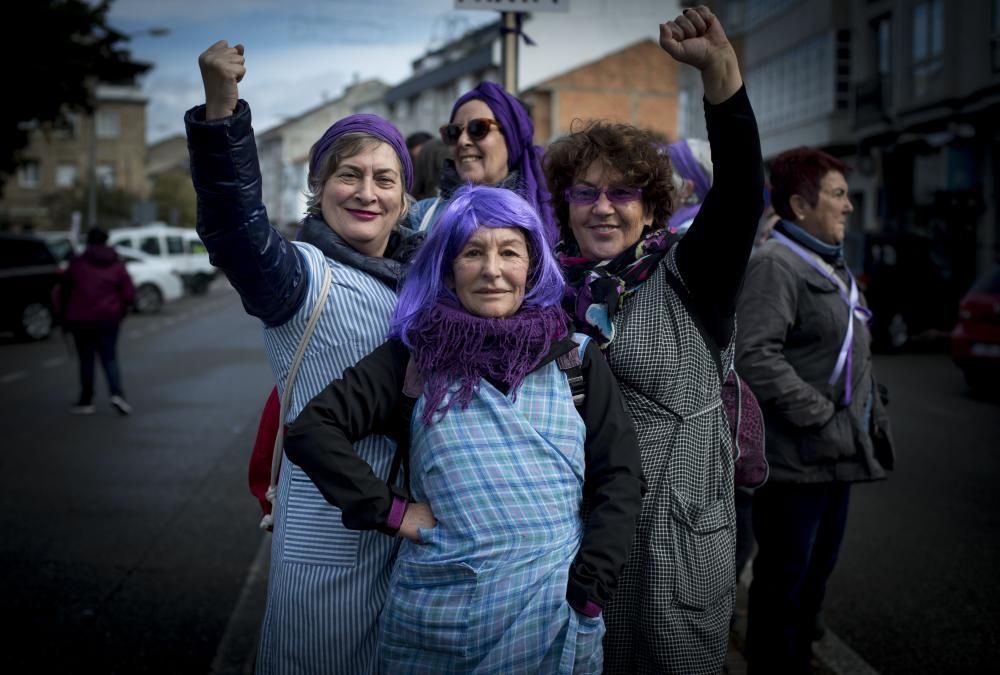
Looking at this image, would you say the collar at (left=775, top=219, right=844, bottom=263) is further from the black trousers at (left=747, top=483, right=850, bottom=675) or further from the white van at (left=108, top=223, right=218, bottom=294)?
the white van at (left=108, top=223, right=218, bottom=294)

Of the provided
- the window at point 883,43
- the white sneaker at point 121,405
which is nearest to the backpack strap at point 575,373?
the white sneaker at point 121,405

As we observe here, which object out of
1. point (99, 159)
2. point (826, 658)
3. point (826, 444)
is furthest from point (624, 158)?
point (99, 159)

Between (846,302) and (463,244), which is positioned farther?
(846,302)

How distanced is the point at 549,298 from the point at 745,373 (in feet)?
5.07

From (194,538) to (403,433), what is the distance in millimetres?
4458

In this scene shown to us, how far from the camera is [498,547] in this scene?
2248 mm

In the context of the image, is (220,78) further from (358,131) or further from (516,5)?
(516,5)

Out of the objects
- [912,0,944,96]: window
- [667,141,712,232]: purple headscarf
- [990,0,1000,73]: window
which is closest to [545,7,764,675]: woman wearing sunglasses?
[667,141,712,232]: purple headscarf

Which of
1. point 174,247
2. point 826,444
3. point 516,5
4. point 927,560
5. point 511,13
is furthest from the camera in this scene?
point 174,247

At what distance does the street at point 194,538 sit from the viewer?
4.76m

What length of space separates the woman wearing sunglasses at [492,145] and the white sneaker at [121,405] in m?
8.81

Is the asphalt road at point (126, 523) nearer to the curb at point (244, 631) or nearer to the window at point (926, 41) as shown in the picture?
the curb at point (244, 631)

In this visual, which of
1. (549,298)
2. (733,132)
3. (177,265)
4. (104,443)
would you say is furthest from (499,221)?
(177,265)

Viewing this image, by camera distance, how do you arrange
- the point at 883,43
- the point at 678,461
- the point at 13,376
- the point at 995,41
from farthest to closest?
the point at 883,43, the point at 995,41, the point at 13,376, the point at 678,461
